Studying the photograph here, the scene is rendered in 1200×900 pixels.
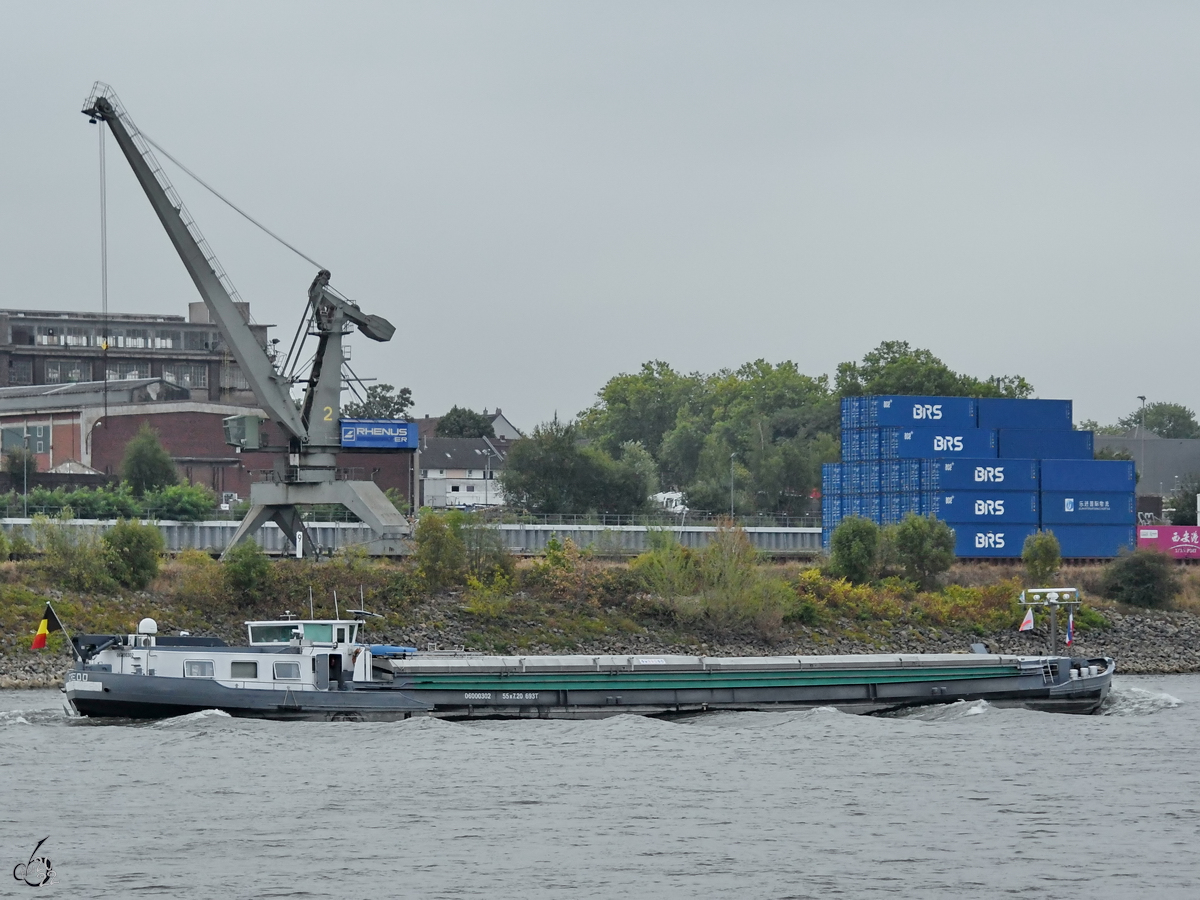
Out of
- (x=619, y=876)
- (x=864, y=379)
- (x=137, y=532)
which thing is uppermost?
(x=864, y=379)

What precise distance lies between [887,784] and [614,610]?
120ft

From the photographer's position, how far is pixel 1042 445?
85812 millimetres

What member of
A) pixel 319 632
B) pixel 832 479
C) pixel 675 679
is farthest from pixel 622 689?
pixel 832 479

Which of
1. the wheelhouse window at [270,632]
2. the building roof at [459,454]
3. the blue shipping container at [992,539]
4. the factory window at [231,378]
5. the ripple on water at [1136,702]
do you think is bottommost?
Answer: the ripple on water at [1136,702]

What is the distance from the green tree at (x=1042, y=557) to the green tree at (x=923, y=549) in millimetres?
3570

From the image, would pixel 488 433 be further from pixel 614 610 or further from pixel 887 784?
pixel 887 784

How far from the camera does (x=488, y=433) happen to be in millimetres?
175625

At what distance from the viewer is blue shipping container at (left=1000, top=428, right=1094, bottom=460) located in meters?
85.3

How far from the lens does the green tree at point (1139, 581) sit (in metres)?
81.2

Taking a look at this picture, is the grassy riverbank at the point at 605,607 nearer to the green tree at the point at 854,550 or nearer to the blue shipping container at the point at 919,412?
the green tree at the point at 854,550

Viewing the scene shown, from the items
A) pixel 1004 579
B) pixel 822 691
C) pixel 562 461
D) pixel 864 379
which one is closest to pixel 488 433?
pixel 864 379
